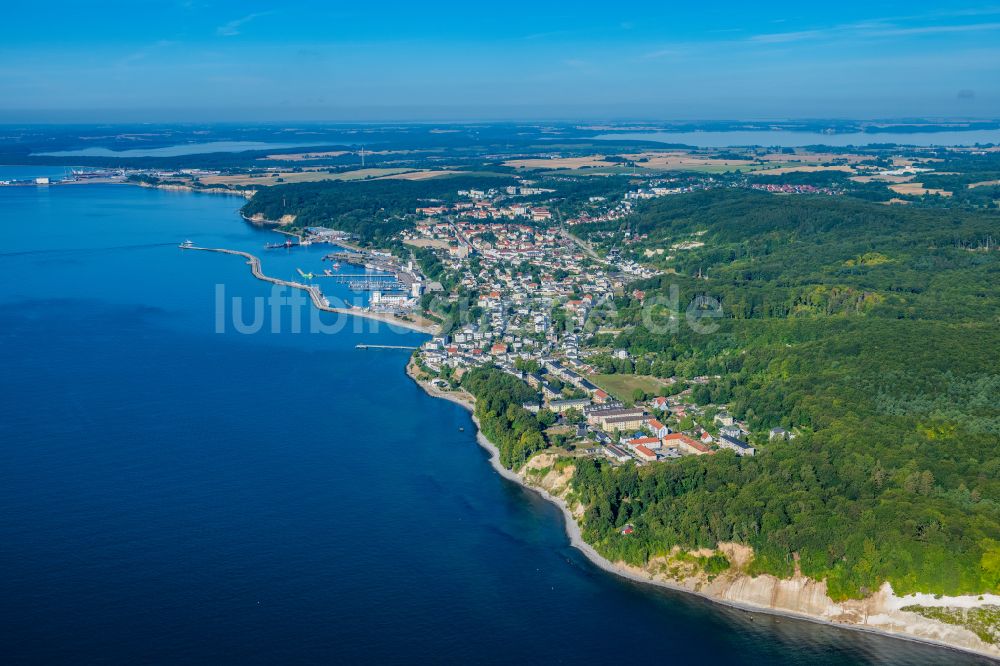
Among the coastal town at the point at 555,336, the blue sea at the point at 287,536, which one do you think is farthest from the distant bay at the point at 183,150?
the blue sea at the point at 287,536

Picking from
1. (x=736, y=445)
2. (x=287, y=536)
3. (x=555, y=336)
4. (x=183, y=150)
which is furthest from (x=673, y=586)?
(x=183, y=150)

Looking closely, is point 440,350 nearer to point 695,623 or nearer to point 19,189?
point 695,623

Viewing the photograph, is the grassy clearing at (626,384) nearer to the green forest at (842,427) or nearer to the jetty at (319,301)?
the green forest at (842,427)

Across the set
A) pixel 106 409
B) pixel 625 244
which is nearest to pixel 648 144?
pixel 625 244

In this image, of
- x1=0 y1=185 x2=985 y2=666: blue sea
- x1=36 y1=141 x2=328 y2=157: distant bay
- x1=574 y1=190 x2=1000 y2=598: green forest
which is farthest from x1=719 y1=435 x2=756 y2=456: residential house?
x1=36 y1=141 x2=328 y2=157: distant bay

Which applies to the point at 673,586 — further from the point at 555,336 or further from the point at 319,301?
the point at 319,301

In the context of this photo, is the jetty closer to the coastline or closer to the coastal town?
the coastal town

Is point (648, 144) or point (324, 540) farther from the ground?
point (648, 144)
